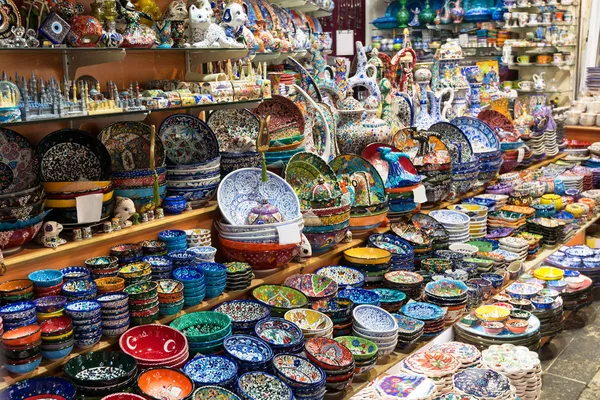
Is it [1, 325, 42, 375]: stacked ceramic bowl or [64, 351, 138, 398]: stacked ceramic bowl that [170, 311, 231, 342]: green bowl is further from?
[1, 325, 42, 375]: stacked ceramic bowl

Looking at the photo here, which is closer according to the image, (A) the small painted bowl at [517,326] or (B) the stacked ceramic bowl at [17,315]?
(B) the stacked ceramic bowl at [17,315]

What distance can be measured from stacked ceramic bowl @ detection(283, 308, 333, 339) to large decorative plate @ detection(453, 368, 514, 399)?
59 centimetres

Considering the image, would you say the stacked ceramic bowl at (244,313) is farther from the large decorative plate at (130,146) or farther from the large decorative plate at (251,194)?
the large decorative plate at (130,146)

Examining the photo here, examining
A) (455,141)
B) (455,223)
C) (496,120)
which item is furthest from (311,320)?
(496,120)

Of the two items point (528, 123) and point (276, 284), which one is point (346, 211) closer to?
point (276, 284)

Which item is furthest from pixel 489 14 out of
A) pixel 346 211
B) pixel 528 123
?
pixel 346 211

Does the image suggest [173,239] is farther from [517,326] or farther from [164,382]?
[517,326]

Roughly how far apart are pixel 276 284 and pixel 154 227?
60cm

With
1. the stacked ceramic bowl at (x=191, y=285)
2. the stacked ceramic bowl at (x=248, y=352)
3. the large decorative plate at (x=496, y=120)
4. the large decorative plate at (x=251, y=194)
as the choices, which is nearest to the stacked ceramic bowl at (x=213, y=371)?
the stacked ceramic bowl at (x=248, y=352)

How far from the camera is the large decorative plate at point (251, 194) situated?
2.82 m

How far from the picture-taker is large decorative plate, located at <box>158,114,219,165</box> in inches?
111

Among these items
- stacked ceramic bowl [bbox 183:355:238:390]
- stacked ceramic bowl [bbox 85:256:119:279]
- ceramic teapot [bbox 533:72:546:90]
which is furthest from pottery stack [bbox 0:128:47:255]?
ceramic teapot [bbox 533:72:546:90]

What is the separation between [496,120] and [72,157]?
3510mm

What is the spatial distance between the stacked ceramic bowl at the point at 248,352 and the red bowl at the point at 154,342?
0.56 ft
